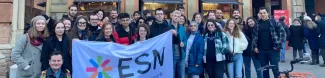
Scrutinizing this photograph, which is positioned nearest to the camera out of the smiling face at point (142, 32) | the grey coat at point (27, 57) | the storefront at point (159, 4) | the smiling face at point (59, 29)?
the grey coat at point (27, 57)

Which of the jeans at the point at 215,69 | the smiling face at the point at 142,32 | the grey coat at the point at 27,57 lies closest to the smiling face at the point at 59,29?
the grey coat at the point at 27,57

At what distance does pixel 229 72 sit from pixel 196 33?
1.18m

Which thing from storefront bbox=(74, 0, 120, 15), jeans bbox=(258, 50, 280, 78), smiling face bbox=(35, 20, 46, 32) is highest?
storefront bbox=(74, 0, 120, 15)

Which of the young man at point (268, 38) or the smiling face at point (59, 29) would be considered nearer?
the smiling face at point (59, 29)

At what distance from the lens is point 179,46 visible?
6293 mm

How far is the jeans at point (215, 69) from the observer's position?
6305mm

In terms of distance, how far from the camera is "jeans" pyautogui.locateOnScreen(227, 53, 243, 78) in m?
6.62

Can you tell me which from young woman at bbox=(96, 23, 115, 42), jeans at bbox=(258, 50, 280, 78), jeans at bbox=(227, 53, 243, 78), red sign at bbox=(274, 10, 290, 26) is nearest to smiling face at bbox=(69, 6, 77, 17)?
young woman at bbox=(96, 23, 115, 42)

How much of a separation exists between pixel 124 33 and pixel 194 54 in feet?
4.89

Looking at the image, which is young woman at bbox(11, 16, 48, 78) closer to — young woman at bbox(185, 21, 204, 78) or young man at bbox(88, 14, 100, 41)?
young man at bbox(88, 14, 100, 41)

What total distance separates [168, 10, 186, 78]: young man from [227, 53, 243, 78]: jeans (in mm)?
1065

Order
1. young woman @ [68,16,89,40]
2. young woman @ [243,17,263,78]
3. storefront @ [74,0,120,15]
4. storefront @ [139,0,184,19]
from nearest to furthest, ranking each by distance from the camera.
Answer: young woman @ [68,16,89,40]
young woman @ [243,17,263,78]
storefront @ [74,0,120,15]
storefront @ [139,0,184,19]

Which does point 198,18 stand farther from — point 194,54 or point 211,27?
point 194,54

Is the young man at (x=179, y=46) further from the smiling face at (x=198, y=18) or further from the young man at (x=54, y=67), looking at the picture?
the young man at (x=54, y=67)
